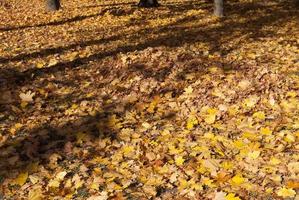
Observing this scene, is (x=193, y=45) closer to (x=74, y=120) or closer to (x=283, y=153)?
(x=74, y=120)

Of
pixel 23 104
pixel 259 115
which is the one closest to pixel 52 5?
pixel 23 104

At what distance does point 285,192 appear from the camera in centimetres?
507

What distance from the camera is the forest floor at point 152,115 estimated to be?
17.8 ft

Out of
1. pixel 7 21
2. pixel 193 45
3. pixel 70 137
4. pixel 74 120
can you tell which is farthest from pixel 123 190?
pixel 7 21

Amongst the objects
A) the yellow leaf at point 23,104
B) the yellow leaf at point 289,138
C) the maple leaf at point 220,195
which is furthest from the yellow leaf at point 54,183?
the yellow leaf at point 289,138

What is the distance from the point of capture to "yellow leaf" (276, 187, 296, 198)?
503cm

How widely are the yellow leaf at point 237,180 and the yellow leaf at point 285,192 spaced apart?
0.44 m

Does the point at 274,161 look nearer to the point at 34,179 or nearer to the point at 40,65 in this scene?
the point at 34,179

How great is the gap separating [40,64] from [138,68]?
2.35 m

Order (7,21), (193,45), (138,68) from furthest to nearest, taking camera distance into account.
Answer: (7,21) < (193,45) < (138,68)

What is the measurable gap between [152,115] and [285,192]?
2.64 meters

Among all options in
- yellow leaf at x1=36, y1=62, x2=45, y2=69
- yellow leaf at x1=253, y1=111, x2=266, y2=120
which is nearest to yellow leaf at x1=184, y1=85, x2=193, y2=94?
yellow leaf at x1=253, y1=111, x2=266, y2=120

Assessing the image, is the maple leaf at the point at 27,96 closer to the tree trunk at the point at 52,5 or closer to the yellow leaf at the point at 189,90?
the yellow leaf at the point at 189,90

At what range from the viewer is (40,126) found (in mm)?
6926
